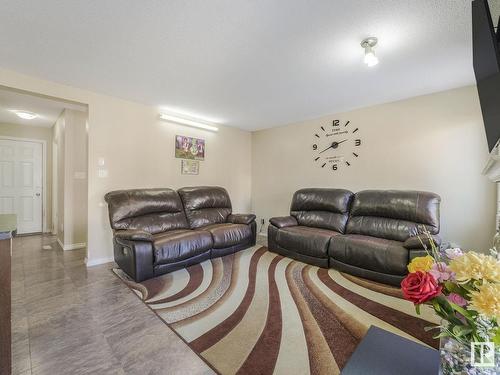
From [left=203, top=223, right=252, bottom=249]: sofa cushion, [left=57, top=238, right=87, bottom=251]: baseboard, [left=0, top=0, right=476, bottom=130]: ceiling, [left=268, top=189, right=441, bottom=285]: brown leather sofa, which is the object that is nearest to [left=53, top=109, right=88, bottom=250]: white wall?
[left=57, top=238, right=87, bottom=251]: baseboard

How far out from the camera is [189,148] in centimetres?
421

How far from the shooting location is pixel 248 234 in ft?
12.3

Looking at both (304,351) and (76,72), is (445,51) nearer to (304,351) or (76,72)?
(304,351)

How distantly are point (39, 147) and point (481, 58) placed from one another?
688 centimetres

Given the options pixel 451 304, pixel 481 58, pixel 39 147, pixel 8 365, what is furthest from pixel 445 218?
pixel 39 147

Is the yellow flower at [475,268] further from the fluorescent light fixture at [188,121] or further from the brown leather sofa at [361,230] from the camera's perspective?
the fluorescent light fixture at [188,121]

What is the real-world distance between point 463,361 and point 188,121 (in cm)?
420

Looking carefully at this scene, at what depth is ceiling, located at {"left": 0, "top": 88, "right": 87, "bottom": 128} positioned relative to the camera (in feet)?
10.5

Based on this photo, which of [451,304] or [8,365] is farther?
[8,365]

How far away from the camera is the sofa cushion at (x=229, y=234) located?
10.8ft

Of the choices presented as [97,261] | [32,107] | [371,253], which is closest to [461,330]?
[371,253]

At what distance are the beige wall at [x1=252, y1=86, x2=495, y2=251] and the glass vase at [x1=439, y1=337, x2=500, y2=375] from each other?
291cm

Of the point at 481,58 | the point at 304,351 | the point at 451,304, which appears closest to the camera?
the point at 451,304

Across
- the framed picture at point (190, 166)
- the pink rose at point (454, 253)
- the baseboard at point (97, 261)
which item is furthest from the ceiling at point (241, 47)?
the baseboard at point (97, 261)
